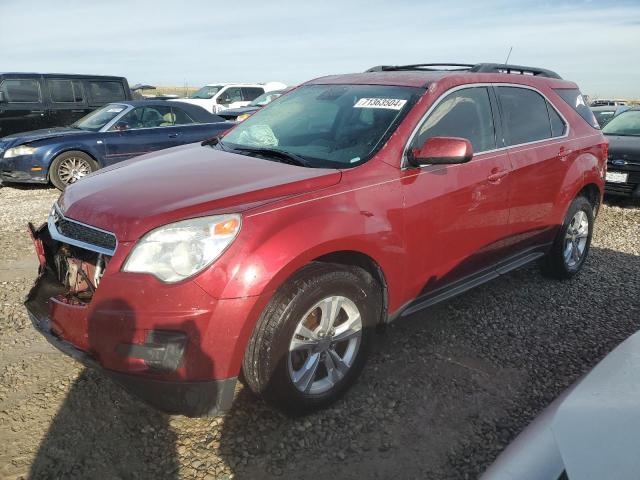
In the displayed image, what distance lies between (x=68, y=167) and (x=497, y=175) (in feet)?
23.4

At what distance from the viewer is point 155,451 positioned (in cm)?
240

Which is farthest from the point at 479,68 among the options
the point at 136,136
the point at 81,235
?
the point at 136,136

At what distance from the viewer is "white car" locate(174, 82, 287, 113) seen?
673 inches

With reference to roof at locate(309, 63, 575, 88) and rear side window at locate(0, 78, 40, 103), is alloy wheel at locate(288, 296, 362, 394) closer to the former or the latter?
roof at locate(309, 63, 575, 88)

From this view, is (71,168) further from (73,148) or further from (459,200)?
(459,200)

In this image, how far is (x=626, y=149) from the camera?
7.59 m

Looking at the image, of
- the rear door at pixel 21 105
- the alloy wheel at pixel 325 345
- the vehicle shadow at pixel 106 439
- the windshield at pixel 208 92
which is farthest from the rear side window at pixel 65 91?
the alloy wheel at pixel 325 345

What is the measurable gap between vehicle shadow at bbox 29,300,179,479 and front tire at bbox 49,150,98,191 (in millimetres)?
6215

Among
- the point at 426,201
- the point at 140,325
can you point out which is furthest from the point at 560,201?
the point at 140,325

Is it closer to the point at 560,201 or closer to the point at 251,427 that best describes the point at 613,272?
the point at 560,201

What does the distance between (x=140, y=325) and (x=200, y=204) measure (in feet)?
1.92

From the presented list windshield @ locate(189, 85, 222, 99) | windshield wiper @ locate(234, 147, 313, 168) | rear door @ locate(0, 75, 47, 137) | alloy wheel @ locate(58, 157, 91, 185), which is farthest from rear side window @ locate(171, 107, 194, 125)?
windshield @ locate(189, 85, 222, 99)

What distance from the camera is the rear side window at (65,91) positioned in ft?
34.7

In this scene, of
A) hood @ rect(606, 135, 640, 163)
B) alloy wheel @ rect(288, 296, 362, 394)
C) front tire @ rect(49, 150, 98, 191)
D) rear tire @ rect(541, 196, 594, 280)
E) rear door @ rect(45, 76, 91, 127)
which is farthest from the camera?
rear door @ rect(45, 76, 91, 127)
